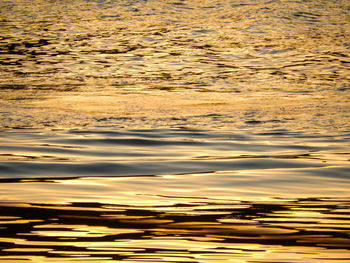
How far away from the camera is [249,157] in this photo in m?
3.31

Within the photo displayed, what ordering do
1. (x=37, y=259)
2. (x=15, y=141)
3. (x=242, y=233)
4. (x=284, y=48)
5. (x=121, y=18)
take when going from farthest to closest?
(x=121, y=18) → (x=284, y=48) → (x=15, y=141) → (x=242, y=233) → (x=37, y=259)

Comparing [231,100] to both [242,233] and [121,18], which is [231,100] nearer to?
[242,233]

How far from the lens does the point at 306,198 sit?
93.0 inches

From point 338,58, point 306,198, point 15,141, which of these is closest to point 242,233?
point 306,198

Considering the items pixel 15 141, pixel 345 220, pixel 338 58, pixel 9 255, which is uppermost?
pixel 9 255

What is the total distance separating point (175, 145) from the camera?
12.2ft

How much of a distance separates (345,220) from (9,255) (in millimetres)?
1229

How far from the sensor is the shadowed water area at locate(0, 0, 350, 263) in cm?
179

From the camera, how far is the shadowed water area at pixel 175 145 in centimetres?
179

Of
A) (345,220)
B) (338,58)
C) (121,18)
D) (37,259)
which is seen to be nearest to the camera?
(37,259)

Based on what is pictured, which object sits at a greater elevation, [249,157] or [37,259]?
[37,259]

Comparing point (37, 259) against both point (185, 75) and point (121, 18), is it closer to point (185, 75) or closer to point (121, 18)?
point (185, 75)

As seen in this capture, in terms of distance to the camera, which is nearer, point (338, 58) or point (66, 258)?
point (66, 258)

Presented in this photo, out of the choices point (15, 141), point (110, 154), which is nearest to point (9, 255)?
point (110, 154)
